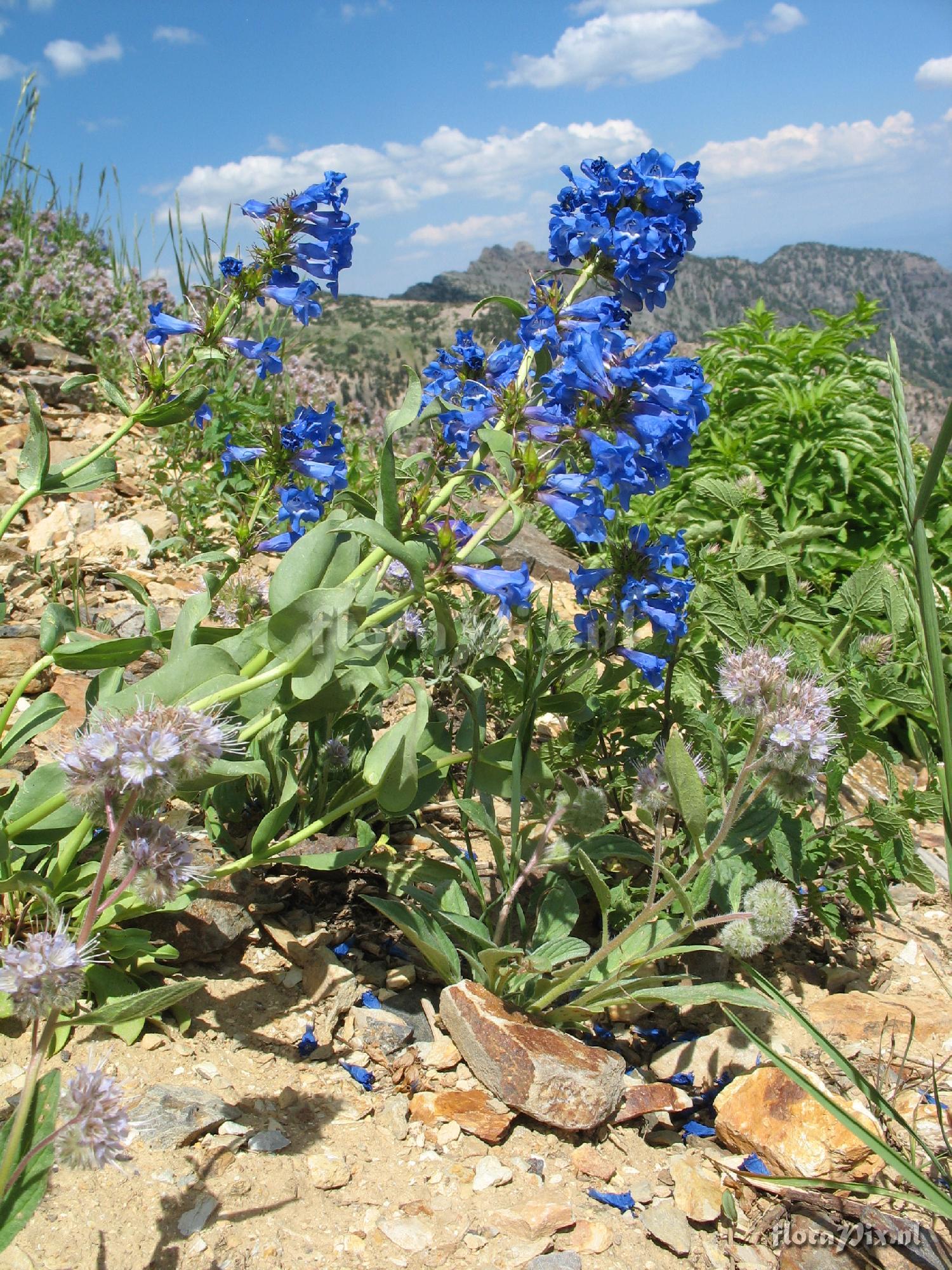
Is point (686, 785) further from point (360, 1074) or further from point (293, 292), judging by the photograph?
point (293, 292)

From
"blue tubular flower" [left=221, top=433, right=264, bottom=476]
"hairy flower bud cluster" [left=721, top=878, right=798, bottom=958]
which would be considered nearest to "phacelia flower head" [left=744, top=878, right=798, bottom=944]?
"hairy flower bud cluster" [left=721, top=878, right=798, bottom=958]

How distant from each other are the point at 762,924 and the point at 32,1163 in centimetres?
137

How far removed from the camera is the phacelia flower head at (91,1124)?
1.15m

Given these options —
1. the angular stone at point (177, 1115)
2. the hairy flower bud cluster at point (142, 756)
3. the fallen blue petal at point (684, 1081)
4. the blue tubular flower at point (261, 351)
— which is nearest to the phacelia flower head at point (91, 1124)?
the hairy flower bud cluster at point (142, 756)

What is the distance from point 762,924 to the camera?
6.25 ft

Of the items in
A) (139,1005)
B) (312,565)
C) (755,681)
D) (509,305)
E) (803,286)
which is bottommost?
(139,1005)

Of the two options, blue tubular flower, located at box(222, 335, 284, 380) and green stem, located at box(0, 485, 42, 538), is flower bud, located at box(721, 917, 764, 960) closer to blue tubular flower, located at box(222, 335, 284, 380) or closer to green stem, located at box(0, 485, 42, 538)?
green stem, located at box(0, 485, 42, 538)

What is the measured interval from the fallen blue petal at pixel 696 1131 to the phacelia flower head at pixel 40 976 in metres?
1.47

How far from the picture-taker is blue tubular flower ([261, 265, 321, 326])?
8.07 ft

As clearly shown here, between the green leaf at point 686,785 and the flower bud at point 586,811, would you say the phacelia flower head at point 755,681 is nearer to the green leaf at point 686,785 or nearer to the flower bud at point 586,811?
the green leaf at point 686,785

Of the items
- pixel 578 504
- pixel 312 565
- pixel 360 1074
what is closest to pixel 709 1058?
pixel 360 1074

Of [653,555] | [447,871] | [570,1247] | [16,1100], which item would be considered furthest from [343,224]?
[570,1247]

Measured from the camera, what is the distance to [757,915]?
1899mm

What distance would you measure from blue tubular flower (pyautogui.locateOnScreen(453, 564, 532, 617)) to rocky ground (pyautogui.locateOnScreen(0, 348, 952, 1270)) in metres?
0.76
